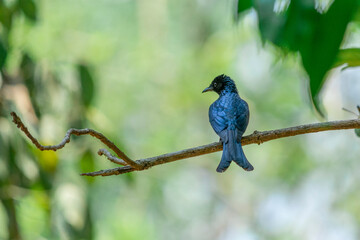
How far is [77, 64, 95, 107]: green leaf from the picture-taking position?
16.9 feet

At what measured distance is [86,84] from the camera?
16.9 ft

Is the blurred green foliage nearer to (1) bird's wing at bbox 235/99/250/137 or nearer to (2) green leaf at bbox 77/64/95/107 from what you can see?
(1) bird's wing at bbox 235/99/250/137

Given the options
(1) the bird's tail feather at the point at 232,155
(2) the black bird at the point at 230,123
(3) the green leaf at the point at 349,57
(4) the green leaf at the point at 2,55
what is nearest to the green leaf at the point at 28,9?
(4) the green leaf at the point at 2,55

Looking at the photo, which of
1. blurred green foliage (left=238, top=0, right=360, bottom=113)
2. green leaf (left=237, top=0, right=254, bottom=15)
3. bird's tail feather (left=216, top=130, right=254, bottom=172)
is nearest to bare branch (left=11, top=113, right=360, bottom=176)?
bird's tail feather (left=216, top=130, right=254, bottom=172)

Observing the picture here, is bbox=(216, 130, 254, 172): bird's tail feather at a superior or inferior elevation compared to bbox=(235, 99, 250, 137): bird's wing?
superior

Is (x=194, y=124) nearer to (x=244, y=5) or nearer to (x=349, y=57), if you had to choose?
(x=349, y=57)

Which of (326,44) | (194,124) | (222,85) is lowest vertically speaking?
(194,124)

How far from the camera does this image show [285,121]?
35.8ft

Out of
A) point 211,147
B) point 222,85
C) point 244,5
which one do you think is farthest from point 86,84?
point 244,5

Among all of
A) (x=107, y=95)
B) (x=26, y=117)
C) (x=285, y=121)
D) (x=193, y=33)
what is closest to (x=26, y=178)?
(x=26, y=117)

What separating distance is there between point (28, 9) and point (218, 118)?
74.0 inches

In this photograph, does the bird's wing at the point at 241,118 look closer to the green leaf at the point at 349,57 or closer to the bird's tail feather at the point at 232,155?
the bird's tail feather at the point at 232,155

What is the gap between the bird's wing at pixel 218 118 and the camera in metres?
4.18

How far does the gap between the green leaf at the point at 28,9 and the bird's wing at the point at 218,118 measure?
67.9 inches
